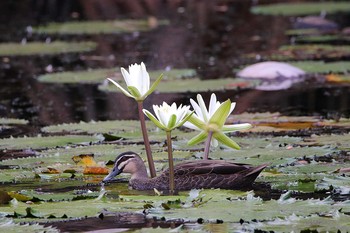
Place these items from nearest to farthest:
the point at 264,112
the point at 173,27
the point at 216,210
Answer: the point at 216,210
the point at 264,112
the point at 173,27

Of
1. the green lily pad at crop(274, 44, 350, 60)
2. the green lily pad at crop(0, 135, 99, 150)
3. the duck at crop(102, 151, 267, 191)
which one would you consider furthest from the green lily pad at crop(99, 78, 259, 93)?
the duck at crop(102, 151, 267, 191)

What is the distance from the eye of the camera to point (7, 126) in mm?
8703

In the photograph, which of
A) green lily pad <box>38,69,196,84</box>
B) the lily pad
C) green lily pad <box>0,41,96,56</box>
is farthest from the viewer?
the lily pad

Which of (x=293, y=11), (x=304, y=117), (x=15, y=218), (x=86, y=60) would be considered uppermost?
(x=293, y=11)

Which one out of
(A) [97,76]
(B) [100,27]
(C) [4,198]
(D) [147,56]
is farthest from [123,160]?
(B) [100,27]

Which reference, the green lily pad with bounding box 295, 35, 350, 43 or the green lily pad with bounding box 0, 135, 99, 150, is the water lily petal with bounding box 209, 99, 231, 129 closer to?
the green lily pad with bounding box 0, 135, 99, 150

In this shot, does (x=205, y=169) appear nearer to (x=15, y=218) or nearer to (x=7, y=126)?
(x=15, y=218)

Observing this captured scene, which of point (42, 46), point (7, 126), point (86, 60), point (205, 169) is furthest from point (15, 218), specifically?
point (42, 46)

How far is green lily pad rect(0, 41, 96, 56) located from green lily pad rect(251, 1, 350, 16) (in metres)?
4.59

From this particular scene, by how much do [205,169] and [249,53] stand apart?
8.60 metres

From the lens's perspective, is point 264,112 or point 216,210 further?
point 264,112

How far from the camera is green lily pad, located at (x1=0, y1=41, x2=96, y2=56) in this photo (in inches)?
592

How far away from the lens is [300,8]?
19766 millimetres

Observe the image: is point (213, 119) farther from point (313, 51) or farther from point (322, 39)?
point (322, 39)
